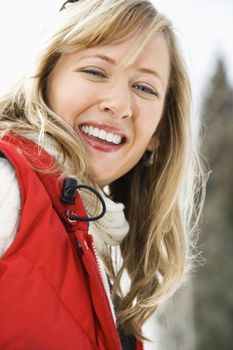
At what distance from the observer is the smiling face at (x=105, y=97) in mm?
2092

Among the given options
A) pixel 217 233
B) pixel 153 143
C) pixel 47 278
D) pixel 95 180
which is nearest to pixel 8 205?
pixel 47 278

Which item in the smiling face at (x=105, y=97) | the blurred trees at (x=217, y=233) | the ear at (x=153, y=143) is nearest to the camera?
the smiling face at (x=105, y=97)

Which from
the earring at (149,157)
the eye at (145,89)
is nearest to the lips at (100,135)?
the eye at (145,89)

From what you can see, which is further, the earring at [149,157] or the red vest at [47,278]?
the earring at [149,157]

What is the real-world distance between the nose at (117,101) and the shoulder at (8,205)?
612mm

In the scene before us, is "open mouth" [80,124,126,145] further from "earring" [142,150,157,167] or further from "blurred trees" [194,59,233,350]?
"blurred trees" [194,59,233,350]

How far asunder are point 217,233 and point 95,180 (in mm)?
10830

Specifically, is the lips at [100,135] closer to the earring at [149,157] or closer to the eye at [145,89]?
the eye at [145,89]

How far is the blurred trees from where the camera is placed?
12.1 m

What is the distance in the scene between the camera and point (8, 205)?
1522 millimetres

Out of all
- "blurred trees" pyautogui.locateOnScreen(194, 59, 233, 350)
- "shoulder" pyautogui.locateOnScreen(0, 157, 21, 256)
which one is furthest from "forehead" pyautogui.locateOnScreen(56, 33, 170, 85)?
"blurred trees" pyautogui.locateOnScreen(194, 59, 233, 350)

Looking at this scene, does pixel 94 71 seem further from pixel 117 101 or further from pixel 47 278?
pixel 47 278

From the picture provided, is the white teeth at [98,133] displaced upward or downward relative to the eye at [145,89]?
downward

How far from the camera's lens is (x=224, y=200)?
1274cm
